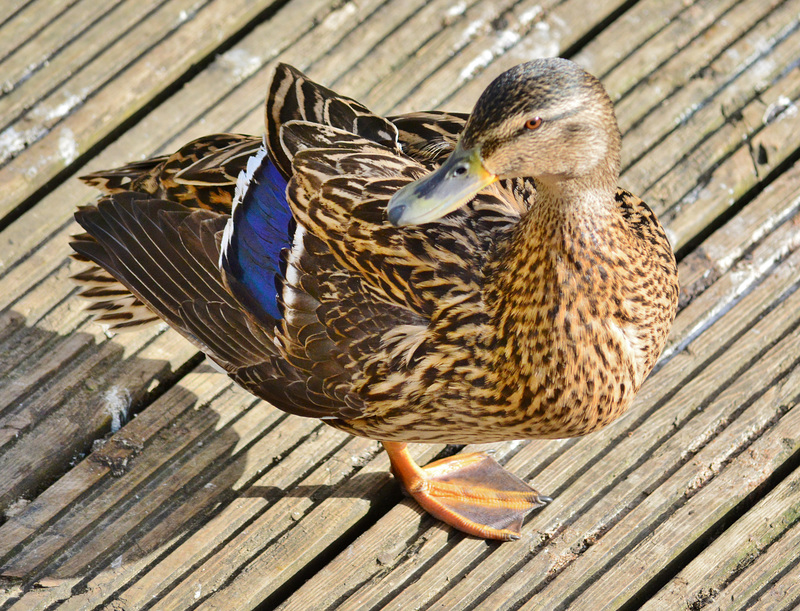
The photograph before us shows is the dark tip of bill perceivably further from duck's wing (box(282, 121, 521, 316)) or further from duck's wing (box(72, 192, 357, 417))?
duck's wing (box(72, 192, 357, 417))

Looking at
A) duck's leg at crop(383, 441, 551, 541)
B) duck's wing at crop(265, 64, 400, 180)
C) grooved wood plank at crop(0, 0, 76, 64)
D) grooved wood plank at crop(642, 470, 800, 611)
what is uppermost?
grooved wood plank at crop(0, 0, 76, 64)

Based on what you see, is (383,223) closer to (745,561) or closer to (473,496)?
(473,496)

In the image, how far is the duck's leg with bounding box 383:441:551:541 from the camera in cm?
254

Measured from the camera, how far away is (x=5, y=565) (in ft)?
8.29

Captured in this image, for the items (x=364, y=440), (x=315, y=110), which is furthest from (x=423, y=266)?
(x=364, y=440)

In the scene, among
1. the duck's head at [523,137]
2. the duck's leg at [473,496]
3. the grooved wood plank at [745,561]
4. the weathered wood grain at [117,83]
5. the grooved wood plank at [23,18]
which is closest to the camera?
the duck's head at [523,137]

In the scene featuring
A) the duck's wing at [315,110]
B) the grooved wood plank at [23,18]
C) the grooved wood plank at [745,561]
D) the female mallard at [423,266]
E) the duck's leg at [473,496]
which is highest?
the grooved wood plank at [23,18]

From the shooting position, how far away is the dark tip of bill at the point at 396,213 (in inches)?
76.0

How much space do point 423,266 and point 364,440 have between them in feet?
2.49

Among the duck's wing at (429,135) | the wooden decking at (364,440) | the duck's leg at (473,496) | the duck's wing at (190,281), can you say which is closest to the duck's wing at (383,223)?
the duck's wing at (429,135)

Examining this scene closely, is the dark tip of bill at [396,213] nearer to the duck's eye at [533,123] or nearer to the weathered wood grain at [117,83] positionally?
the duck's eye at [533,123]

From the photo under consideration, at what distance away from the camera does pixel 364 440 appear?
9.16 ft

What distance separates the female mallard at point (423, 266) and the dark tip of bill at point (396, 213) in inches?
0.7

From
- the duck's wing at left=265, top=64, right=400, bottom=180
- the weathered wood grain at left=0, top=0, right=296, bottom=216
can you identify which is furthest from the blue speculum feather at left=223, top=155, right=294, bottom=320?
the weathered wood grain at left=0, top=0, right=296, bottom=216
